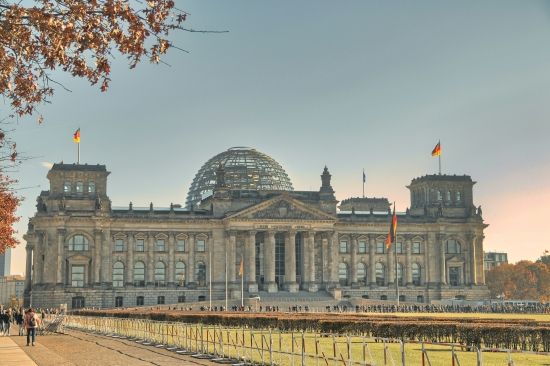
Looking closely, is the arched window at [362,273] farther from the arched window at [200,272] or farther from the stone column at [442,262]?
the arched window at [200,272]

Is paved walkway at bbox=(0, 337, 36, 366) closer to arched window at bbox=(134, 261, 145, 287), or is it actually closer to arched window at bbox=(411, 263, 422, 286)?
arched window at bbox=(134, 261, 145, 287)

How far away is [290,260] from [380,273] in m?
18.9

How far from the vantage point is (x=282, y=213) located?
13988 centimetres

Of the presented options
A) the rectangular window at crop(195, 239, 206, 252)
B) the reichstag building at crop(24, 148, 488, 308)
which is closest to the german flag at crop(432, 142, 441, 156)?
the reichstag building at crop(24, 148, 488, 308)

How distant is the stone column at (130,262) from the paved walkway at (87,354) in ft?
261

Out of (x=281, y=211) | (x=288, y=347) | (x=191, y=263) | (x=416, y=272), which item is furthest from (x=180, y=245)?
(x=288, y=347)

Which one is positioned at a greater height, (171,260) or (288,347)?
(171,260)

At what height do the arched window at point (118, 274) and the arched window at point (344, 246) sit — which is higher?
the arched window at point (344, 246)

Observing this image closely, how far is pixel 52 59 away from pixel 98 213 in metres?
121

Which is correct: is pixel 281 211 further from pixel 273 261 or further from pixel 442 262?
pixel 442 262

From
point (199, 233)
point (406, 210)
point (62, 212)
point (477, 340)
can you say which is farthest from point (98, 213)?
point (477, 340)

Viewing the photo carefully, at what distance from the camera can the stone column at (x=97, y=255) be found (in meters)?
134

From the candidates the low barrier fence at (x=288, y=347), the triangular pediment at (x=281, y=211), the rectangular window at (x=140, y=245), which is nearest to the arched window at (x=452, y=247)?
the triangular pediment at (x=281, y=211)

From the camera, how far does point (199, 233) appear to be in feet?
463
